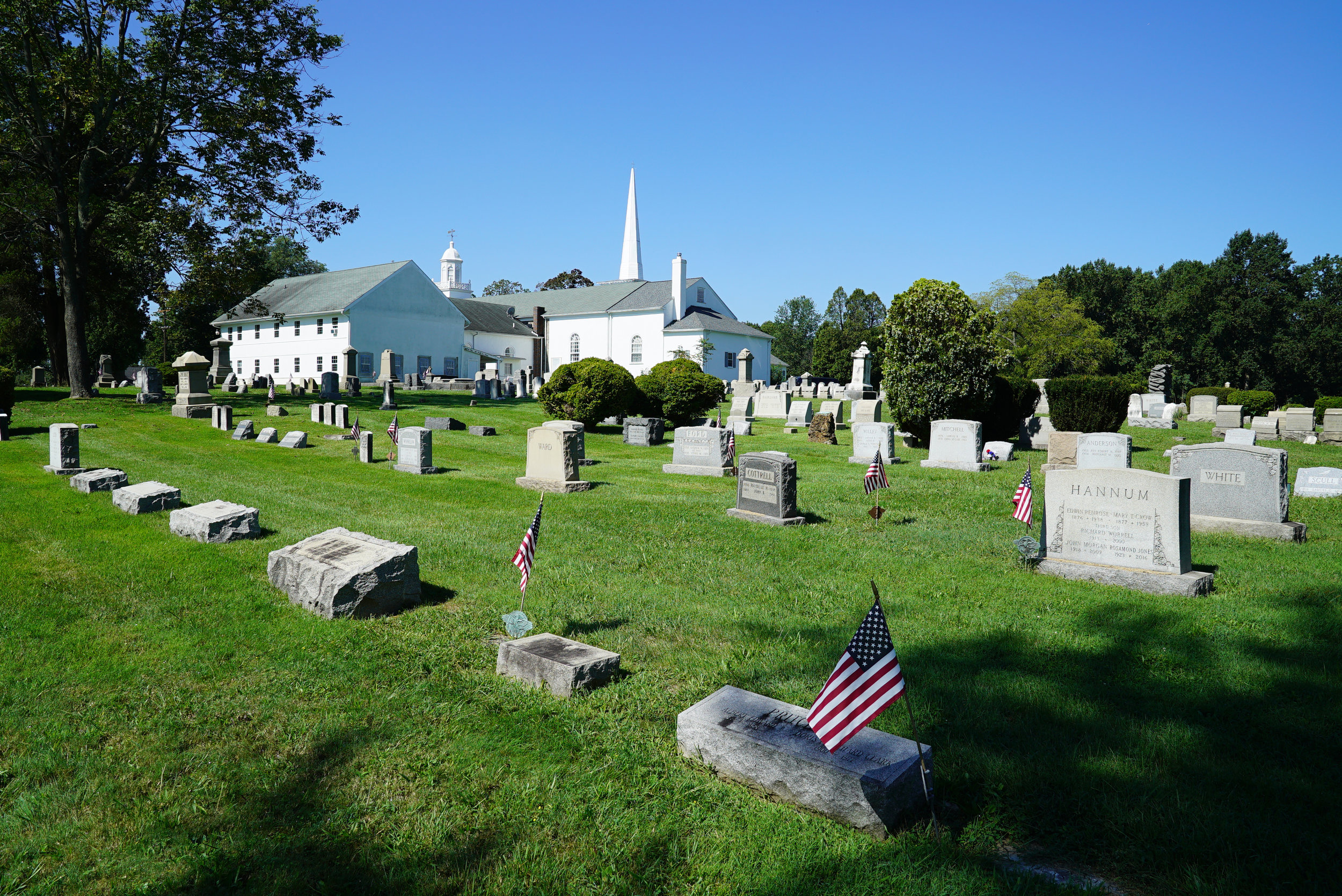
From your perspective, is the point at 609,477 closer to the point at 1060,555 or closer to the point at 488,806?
the point at 1060,555

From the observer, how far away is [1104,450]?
14.6 m

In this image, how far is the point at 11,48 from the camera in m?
23.2

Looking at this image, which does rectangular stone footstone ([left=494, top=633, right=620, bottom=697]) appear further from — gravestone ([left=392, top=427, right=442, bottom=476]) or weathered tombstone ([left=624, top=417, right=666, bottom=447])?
weathered tombstone ([left=624, top=417, right=666, bottom=447])

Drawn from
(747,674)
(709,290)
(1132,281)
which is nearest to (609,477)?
(747,674)

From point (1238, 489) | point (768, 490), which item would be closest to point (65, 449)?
point (768, 490)

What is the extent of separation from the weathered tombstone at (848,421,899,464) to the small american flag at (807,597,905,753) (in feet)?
44.4

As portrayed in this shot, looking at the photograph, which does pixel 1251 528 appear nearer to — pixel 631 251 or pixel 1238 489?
pixel 1238 489

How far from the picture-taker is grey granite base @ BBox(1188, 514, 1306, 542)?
9.07 metres

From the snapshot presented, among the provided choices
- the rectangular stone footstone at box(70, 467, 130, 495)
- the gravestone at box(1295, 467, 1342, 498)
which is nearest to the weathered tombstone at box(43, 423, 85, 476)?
the rectangular stone footstone at box(70, 467, 130, 495)

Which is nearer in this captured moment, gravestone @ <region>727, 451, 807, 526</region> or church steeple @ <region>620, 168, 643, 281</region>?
gravestone @ <region>727, 451, 807, 526</region>

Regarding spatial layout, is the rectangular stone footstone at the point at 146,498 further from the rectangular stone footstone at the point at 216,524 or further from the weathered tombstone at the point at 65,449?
the weathered tombstone at the point at 65,449

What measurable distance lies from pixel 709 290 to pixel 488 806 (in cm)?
5976

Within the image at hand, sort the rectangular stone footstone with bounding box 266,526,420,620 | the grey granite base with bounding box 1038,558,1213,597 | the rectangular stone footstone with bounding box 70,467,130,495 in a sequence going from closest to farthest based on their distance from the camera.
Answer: the rectangular stone footstone with bounding box 266,526,420,620, the grey granite base with bounding box 1038,558,1213,597, the rectangular stone footstone with bounding box 70,467,130,495

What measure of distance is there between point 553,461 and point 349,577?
7.07m
